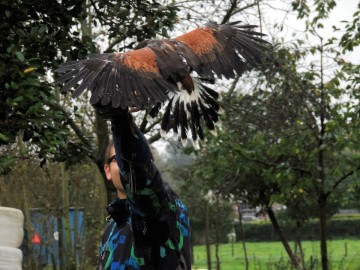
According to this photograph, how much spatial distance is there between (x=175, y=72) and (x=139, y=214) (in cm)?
62

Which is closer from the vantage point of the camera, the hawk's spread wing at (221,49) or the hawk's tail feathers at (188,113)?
the hawk's spread wing at (221,49)

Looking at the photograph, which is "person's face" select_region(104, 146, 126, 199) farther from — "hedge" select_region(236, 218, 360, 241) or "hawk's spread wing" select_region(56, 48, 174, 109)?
"hedge" select_region(236, 218, 360, 241)

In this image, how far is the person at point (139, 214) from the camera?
7.39 feet

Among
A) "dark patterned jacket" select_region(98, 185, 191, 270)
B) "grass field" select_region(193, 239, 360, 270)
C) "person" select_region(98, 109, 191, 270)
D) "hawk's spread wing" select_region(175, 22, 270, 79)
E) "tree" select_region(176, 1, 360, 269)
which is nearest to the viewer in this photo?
"person" select_region(98, 109, 191, 270)

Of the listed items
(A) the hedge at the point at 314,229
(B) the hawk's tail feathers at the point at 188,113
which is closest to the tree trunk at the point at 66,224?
(B) the hawk's tail feathers at the point at 188,113

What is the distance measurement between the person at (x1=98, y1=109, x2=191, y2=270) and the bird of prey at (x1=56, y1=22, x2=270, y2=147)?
13 cm

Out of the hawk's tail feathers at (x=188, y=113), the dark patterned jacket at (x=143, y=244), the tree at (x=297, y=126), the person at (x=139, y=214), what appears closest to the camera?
the person at (x=139, y=214)

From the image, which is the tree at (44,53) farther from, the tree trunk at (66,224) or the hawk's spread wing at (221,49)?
the tree trunk at (66,224)

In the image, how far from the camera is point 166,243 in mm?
2447

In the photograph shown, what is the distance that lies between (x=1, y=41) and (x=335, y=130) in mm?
4617

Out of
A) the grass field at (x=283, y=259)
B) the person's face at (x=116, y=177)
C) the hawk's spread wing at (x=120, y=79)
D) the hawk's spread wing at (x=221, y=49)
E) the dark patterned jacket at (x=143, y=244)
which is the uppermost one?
the hawk's spread wing at (x=221, y=49)

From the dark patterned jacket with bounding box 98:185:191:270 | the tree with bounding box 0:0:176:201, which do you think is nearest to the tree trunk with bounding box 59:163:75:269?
the tree with bounding box 0:0:176:201

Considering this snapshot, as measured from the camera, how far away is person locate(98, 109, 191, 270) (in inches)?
88.7

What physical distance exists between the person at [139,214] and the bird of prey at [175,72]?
135mm
